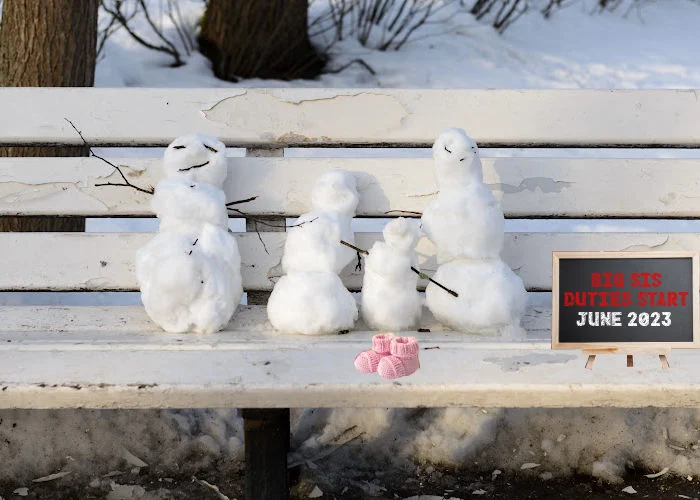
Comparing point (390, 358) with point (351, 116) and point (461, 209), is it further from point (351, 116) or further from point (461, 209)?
point (351, 116)

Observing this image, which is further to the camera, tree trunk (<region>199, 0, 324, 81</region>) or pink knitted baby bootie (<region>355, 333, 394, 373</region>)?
tree trunk (<region>199, 0, 324, 81</region>)

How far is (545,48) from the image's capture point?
494cm

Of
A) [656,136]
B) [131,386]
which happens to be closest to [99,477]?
[131,386]

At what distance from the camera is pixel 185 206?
5.82 feet

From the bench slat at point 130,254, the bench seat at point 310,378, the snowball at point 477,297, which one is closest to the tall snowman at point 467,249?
the snowball at point 477,297

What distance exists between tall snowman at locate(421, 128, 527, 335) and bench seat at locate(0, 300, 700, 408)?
151 millimetres

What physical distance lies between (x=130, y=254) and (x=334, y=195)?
509 mm

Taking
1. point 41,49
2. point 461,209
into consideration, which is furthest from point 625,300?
point 41,49

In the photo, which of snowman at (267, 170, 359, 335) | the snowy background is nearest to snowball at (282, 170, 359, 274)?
snowman at (267, 170, 359, 335)

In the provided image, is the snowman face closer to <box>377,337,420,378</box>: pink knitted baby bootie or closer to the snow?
<box>377,337,420,378</box>: pink knitted baby bootie

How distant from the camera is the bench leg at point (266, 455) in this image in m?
1.53

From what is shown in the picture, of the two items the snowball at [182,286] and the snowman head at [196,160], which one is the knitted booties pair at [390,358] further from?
A: the snowman head at [196,160]

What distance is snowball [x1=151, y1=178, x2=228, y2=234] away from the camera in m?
1.77

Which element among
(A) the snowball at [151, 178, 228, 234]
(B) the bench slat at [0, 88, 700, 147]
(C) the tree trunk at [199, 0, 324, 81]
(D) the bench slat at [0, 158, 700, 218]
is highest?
(C) the tree trunk at [199, 0, 324, 81]
